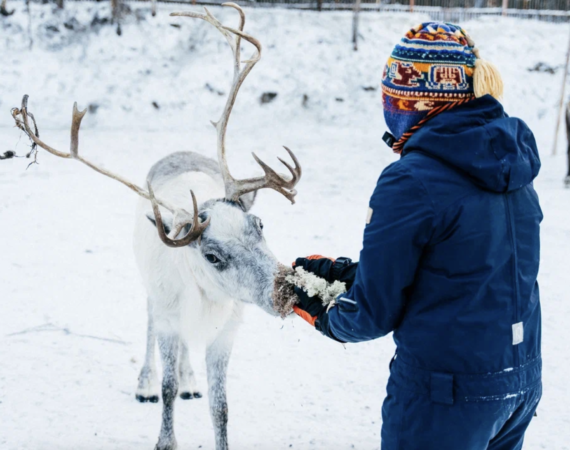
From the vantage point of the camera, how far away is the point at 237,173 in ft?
32.7

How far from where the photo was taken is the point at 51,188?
341 inches

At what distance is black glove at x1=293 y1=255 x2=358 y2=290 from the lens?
227 cm

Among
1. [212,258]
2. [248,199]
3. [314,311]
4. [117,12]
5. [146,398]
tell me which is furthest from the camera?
[117,12]

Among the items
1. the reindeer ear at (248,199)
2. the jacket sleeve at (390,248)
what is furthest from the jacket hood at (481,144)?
the reindeer ear at (248,199)

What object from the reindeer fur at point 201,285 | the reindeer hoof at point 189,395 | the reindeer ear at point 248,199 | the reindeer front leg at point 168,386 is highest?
the reindeer ear at point 248,199

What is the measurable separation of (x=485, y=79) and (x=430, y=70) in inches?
6.0

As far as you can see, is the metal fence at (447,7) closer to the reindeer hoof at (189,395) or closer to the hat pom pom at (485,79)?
the reindeer hoof at (189,395)

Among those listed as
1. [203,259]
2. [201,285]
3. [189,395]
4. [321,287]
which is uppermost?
[321,287]

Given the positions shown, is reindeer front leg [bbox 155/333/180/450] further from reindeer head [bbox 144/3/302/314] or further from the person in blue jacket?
the person in blue jacket

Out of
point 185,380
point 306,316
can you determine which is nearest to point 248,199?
point 306,316

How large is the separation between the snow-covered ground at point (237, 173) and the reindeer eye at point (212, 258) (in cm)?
117

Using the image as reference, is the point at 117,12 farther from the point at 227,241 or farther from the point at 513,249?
the point at 513,249

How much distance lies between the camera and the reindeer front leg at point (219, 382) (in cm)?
339

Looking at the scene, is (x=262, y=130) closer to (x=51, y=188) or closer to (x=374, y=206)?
(x=51, y=188)
